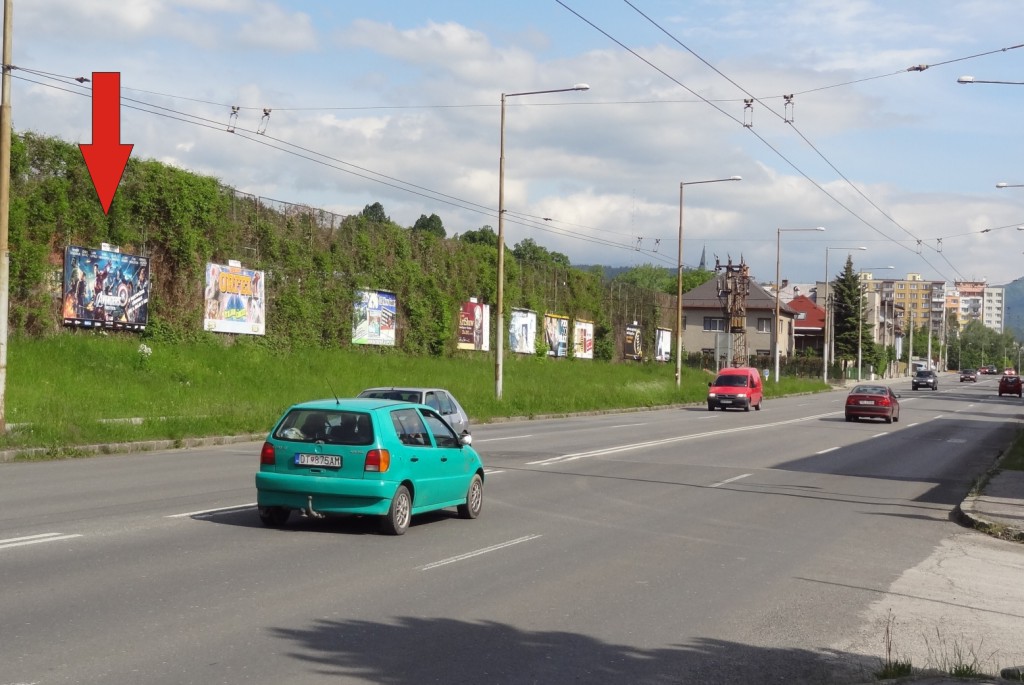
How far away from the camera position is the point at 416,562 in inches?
428

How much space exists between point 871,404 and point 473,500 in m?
32.2

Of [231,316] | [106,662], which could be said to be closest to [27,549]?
[106,662]

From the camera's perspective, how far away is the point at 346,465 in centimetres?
1232

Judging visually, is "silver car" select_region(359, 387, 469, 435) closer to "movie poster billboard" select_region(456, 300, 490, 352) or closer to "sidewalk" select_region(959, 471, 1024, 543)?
"sidewalk" select_region(959, 471, 1024, 543)

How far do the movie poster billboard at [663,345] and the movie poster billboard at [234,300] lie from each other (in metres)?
42.7

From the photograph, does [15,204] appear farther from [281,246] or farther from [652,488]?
[652,488]

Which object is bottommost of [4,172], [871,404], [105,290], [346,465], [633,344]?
[871,404]

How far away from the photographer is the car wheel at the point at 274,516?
41.9 feet

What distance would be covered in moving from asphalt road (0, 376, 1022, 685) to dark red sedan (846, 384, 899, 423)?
23.7 metres

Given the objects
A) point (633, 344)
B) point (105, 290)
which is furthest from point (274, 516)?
point (633, 344)

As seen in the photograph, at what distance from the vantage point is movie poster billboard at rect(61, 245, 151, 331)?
2959 centimetres

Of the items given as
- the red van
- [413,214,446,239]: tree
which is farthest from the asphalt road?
[413,214,446,239]: tree

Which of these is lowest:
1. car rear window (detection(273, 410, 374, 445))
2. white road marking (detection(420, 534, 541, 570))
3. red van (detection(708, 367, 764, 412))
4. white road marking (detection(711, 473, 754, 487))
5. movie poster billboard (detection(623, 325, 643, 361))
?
white road marking (detection(711, 473, 754, 487))

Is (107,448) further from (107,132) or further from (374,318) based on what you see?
(374,318)
